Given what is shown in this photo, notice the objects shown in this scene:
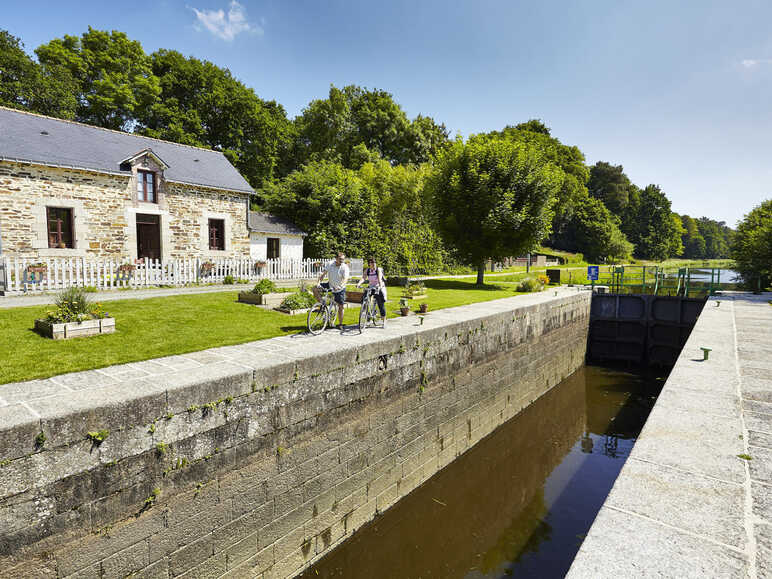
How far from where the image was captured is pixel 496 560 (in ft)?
23.1

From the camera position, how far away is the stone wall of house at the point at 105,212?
53.5 ft

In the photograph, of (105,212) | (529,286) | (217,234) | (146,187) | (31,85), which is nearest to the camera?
(105,212)

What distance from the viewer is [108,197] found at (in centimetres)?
1870

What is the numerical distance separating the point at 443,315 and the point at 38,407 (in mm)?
9004

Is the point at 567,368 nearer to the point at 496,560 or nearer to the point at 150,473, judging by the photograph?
the point at 496,560

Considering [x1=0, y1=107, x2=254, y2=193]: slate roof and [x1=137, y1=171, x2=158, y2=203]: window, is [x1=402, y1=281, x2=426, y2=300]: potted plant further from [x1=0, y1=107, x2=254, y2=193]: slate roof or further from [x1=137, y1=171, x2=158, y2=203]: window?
[x1=137, y1=171, x2=158, y2=203]: window

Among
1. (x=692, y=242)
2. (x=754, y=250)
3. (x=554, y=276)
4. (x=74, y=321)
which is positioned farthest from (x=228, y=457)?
(x=692, y=242)

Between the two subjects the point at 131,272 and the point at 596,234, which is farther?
the point at 596,234

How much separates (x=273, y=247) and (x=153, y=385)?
2193cm

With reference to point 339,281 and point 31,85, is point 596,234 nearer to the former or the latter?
point 339,281

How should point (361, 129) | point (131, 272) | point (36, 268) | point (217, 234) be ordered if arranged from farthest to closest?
point (361, 129), point (217, 234), point (131, 272), point (36, 268)

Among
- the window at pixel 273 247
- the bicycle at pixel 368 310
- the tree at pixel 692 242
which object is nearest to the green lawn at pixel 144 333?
the bicycle at pixel 368 310

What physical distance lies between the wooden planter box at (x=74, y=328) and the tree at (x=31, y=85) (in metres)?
33.4

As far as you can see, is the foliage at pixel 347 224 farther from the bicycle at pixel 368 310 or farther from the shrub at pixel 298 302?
the bicycle at pixel 368 310
